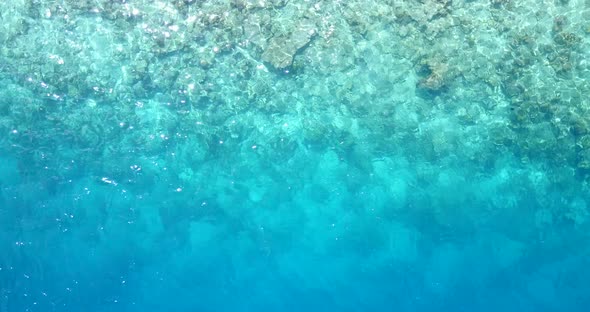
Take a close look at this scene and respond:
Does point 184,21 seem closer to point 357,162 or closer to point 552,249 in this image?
point 357,162

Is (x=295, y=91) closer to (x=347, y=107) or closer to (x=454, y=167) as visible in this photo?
(x=347, y=107)

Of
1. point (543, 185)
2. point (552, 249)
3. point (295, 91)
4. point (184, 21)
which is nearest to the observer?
point (184, 21)

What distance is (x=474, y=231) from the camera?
422 inches

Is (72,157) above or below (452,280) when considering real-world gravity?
above

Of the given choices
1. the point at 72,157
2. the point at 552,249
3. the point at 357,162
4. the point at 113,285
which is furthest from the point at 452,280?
the point at 72,157

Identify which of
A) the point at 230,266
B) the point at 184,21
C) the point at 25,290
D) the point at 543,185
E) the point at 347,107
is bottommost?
the point at 25,290

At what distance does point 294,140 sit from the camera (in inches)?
388

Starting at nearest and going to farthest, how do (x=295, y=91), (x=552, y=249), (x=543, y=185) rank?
(x=295, y=91)
(x=543, y=185)
(x=552, y=249)

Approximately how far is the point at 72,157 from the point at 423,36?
7.87m

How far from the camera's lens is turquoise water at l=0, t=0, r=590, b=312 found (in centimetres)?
885

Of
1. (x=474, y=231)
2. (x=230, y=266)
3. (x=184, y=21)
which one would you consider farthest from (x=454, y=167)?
(x=184, y=21)

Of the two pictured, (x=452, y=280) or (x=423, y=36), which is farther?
(x=452, y=280)

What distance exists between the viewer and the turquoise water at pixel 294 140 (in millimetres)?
8852

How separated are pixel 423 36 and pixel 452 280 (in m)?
6.13
